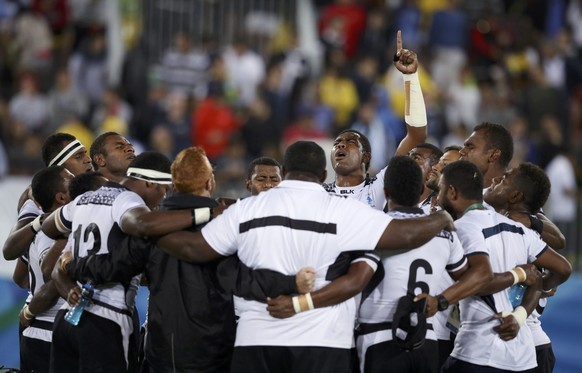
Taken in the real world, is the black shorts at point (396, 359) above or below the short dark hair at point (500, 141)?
below

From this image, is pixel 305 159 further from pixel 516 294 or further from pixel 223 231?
pixel 516 294

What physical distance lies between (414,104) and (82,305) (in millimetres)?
2822

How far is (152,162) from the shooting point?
7078mm

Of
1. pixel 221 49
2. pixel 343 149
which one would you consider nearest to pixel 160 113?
pixel 221 49

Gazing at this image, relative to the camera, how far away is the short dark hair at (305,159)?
6633 mm

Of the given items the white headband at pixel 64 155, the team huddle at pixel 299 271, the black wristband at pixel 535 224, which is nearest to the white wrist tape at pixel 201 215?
the team huddle at pixel 299 271

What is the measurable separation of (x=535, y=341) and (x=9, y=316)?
23.0ft

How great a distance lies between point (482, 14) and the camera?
787 inches

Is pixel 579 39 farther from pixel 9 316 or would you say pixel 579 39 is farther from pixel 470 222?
pixel 470 222

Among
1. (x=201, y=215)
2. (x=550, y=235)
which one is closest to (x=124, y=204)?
(x=201, y=215)

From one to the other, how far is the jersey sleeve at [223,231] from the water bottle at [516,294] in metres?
1.89

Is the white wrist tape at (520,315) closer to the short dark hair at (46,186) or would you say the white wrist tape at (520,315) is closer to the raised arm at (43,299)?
the raised arm at (43,299)

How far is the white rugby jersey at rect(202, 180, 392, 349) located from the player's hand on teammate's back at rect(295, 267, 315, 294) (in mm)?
66

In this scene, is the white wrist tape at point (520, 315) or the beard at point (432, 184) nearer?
the white wrist tape at point (520, 315)
